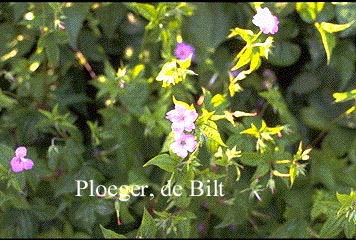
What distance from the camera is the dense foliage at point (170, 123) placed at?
1.47 meters

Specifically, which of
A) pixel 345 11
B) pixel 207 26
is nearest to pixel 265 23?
pixel 345 11

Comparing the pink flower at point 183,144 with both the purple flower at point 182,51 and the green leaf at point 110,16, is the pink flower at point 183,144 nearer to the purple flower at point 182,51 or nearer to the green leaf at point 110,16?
the purple flower at point 182,51

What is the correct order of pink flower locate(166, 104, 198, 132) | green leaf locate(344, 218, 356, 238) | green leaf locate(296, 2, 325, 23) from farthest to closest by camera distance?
green leaf locate(296, 2, 325, 23) < green leaf locate(344, 218, 356, 238) < pink flower locate(166, 104, 198, 132)

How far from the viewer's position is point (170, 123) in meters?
1.58

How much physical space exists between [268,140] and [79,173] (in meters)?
0.47

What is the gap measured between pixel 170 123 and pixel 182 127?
13.6 inches

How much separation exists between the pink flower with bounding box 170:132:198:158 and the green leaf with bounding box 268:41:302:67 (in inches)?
27.6

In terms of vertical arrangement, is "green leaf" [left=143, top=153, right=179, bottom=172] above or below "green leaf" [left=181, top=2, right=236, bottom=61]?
above

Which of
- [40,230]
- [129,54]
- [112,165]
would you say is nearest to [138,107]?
[112,165]

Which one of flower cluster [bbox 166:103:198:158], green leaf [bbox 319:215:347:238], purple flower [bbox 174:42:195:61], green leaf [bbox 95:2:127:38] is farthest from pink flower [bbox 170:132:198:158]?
green leaf [bbox 95:2:127:38]

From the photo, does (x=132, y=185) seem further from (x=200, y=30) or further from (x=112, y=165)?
(x=200, y=30)

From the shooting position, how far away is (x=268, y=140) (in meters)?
1.52

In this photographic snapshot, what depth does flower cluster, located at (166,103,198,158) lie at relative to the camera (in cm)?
123

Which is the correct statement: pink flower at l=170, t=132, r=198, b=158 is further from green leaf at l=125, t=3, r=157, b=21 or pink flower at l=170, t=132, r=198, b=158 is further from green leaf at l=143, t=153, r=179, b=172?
green leaf at l=125, t=3, r=157, b=21
